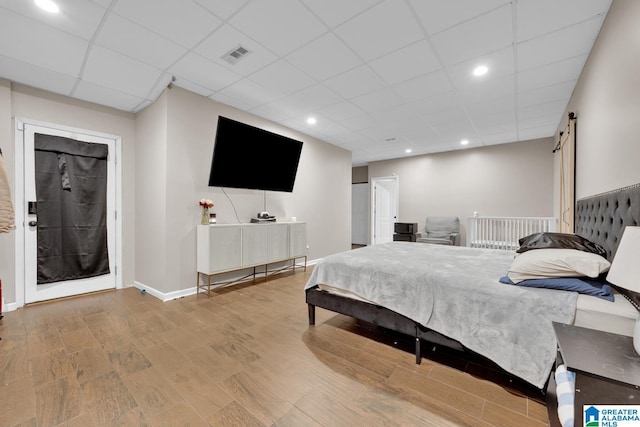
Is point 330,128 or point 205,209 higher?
point 330,128

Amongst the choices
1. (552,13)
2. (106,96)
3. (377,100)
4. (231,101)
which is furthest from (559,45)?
(106,96)

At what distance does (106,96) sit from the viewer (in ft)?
11.2

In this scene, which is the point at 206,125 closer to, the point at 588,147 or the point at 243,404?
the point at 243,404

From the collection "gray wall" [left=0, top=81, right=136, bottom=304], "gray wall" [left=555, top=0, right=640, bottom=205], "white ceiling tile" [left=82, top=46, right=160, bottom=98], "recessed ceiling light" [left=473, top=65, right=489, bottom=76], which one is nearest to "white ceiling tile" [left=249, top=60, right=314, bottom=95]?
"white ceiling tile" [left=82, top=46, right=160, bottom=98]

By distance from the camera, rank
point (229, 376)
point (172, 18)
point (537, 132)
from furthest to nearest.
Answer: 1. point (537, 132)
2. point (172, 18)
3. point (229, 376)

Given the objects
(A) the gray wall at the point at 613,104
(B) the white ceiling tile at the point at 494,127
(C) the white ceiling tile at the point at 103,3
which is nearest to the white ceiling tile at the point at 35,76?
(C) the white ceiling tile at the point at 103,3

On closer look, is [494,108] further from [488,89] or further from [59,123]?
[59,123]

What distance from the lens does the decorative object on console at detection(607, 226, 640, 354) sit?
938mm

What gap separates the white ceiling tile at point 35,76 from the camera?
2656 mm

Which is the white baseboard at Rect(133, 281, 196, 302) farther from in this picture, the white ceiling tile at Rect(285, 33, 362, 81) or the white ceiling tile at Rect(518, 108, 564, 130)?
the white ceiling tile at Rect(518, 108, 564, 130)

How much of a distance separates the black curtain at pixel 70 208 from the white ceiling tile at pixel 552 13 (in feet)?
16.2

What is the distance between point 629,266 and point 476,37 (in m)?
2.23

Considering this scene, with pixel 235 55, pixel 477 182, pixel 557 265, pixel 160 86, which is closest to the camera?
pixel 557 265

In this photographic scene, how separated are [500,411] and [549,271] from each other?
874 millimetres
